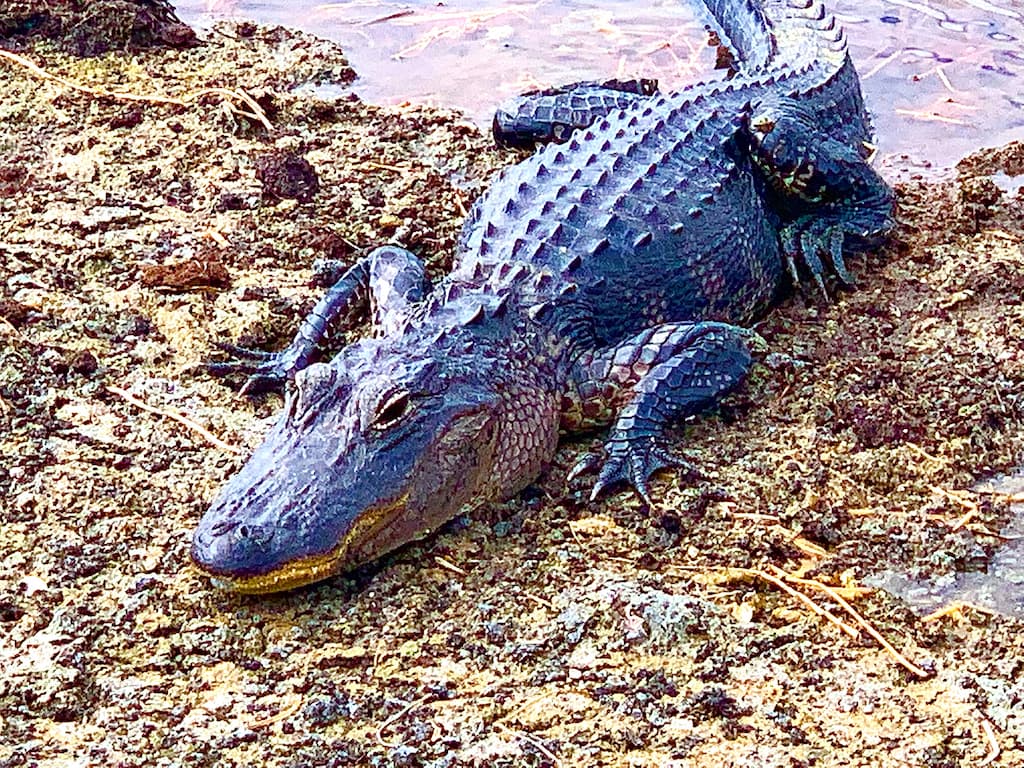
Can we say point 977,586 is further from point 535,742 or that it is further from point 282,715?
point 282,715

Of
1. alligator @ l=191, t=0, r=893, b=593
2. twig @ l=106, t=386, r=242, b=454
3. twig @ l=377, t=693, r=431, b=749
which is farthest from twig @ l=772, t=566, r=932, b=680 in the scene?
twig @ l=106, t=386, r=242, b=454

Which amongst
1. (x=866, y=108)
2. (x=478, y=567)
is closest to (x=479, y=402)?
(x=478, y=567)

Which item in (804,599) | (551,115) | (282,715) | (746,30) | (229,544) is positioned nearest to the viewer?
(282,715)

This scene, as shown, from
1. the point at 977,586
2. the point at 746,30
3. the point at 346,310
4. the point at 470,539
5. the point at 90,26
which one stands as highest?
the point at 90,26

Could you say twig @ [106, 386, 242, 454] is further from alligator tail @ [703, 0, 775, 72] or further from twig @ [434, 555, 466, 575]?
alligator tail @ [703, 0, 775, 72]

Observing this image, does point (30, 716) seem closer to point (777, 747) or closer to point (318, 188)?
point (777, 747)

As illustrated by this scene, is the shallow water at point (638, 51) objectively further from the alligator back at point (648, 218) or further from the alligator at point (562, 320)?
the alligator back at point (648, 218)

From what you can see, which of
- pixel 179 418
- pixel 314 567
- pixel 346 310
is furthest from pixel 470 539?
pixel 346 310
